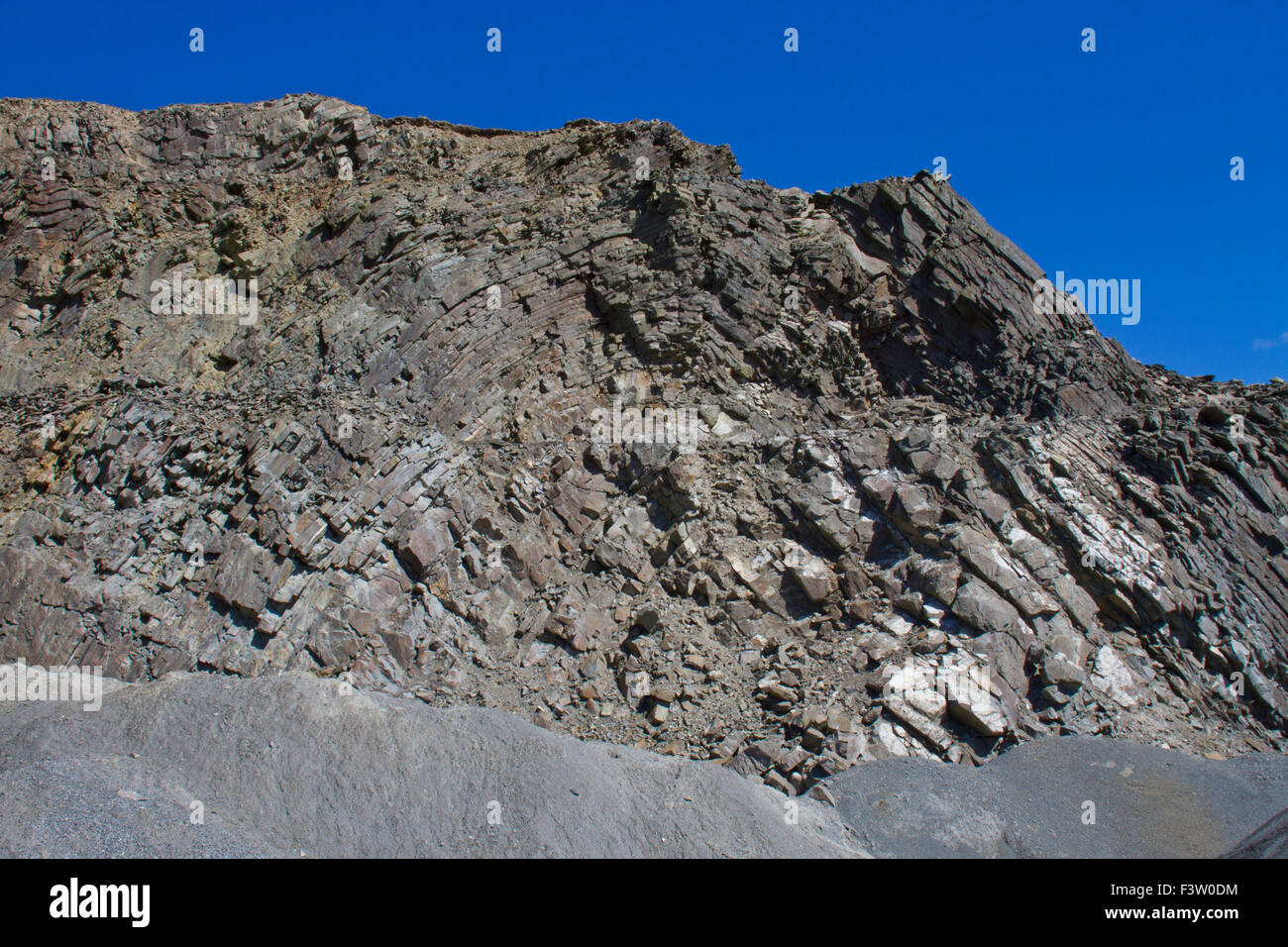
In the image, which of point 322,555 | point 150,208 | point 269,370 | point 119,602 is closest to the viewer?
point 119,602

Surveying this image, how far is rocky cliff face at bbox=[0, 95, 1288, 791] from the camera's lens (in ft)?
39.7

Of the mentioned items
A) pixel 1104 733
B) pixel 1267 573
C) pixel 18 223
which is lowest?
pixel 1104 733

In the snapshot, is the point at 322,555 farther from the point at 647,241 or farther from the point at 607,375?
the point at 647,241

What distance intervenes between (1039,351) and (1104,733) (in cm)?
891

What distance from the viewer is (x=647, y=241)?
59.3 feet

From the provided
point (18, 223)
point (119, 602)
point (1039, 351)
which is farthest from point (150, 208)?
point (1039, 351)

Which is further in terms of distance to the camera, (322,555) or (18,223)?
(18,223)

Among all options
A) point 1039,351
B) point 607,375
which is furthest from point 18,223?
point 1039,351

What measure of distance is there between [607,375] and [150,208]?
41.2 feet

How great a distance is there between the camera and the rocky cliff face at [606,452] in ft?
39.7

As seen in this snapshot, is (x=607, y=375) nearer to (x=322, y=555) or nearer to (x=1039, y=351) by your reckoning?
(x=322, y=555)

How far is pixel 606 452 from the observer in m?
15.6
